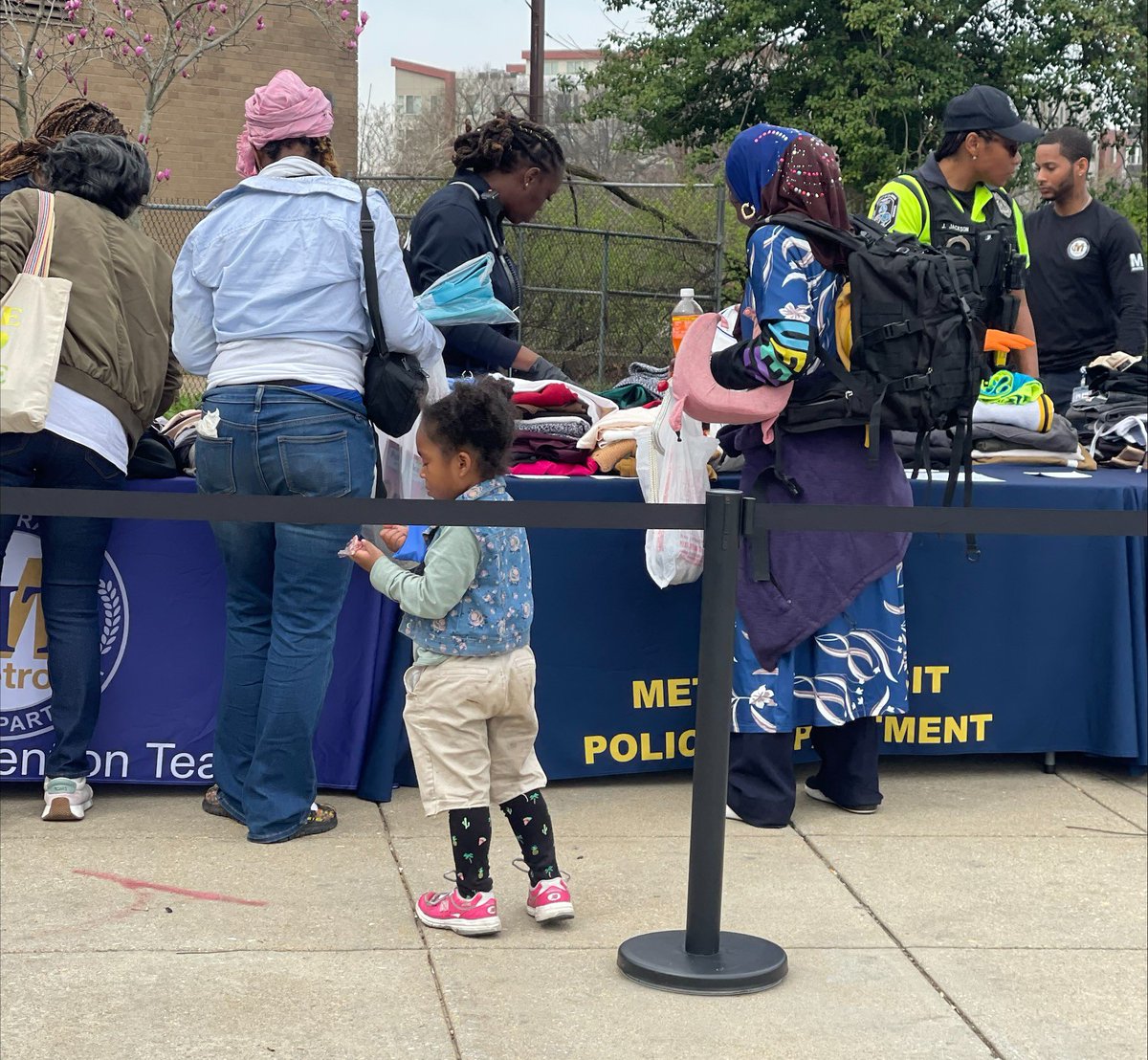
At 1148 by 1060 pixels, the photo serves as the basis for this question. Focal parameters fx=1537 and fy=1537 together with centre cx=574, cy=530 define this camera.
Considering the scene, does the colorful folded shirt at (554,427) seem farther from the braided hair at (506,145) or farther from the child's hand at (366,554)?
the child's hand at (366,554)

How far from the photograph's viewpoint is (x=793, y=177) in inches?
162

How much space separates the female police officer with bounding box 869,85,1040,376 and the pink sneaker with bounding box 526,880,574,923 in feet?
7.36

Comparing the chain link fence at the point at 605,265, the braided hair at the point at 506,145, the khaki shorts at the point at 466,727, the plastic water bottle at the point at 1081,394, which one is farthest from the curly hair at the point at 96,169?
the chain link fence at the point at 605,265

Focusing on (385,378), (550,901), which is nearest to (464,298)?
(385,378)

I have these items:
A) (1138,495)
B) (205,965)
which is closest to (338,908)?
(205,965)

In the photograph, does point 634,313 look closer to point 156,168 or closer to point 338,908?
point 156,168

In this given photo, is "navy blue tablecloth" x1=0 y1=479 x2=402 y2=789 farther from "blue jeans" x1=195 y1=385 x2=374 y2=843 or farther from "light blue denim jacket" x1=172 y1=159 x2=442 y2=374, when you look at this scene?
"light blue denim jacket" x1=172 y1=159 x2=442 y2=374

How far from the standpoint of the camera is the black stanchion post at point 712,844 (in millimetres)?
3025

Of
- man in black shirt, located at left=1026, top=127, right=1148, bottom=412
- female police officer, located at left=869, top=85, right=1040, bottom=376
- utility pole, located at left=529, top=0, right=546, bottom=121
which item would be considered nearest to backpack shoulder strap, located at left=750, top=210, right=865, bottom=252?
female police officer, located at left=869, top=85, right=1040, bottom=376

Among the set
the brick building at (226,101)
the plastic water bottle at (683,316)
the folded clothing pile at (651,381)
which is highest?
the brick building at (226,101)

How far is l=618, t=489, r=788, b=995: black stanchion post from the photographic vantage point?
3025 mm

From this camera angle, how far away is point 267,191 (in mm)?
4039

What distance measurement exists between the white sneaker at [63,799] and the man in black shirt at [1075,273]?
14.3 ft

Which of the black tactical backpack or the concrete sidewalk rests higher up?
the black tactical backpack
